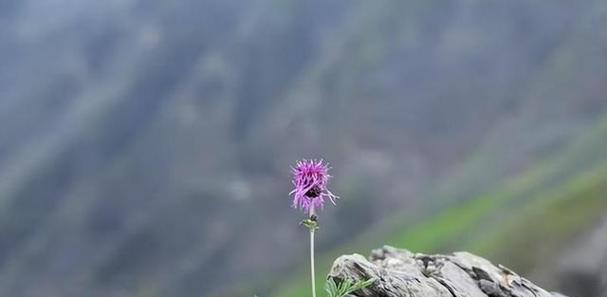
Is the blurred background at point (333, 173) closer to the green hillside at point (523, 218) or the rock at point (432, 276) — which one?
the green hillside at point (523, 218)

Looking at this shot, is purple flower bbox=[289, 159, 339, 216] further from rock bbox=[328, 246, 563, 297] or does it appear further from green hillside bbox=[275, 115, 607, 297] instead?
green hillside bbox=[275, 115, 607, 297]

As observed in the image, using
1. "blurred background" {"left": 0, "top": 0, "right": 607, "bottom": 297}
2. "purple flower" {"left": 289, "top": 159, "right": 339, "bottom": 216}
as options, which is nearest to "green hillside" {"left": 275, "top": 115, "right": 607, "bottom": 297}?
"blurred background" {"left": 0, "top": 0, "right": 607, "bottom": 297}

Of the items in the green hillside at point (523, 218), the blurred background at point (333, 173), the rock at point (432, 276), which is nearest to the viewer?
the rock at point (432, 276)

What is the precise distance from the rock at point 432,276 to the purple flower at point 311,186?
2.06 m

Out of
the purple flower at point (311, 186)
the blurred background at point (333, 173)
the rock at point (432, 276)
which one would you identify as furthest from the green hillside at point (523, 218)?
the purple flower at point (311, 186)

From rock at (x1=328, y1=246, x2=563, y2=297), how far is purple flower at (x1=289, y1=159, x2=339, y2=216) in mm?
2062

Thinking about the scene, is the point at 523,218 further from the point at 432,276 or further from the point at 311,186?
the point at 311,186

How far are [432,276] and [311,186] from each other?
5.26 metres

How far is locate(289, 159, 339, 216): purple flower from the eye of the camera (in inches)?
591

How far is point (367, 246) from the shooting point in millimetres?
136875

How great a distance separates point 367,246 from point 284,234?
105 feet

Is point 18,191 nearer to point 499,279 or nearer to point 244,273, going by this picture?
point 244,273

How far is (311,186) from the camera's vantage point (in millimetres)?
15016

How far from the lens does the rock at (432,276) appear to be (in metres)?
16.5
